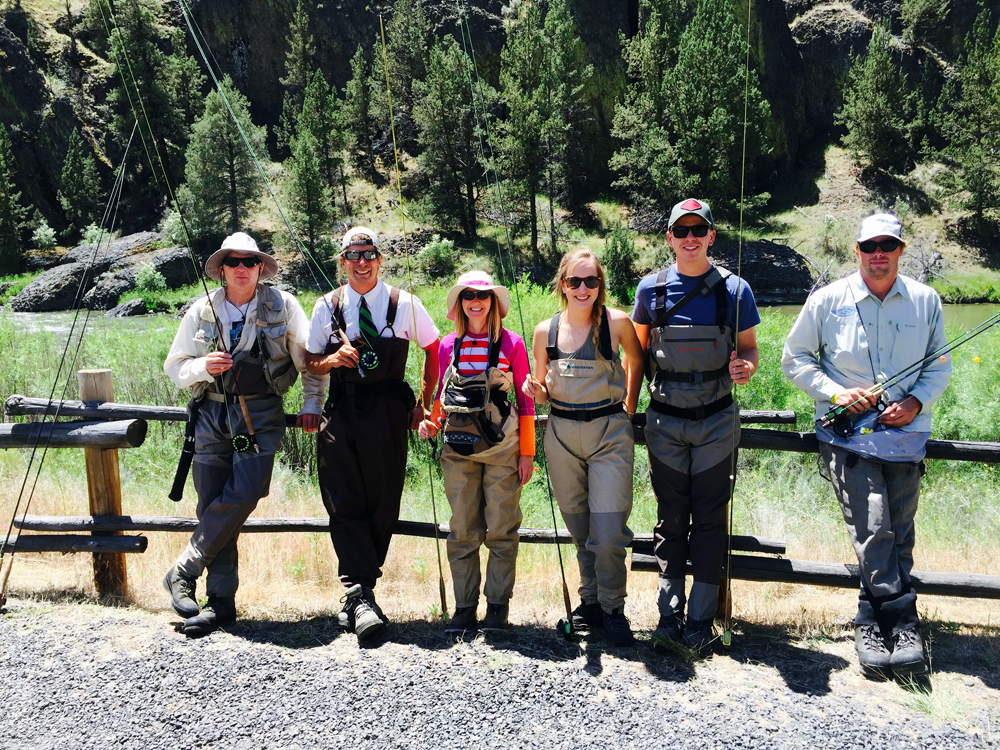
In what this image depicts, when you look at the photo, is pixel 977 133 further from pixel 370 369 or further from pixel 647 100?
pixel 370 369

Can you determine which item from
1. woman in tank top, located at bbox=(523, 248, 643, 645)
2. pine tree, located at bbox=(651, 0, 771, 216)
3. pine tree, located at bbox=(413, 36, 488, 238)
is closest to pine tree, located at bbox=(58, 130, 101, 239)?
pine tree, located at bbox=(413, 36, 488, 238)

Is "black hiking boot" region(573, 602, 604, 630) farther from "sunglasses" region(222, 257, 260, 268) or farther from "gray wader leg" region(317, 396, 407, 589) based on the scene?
"sunglasses" region(222, 257, 260, 268)

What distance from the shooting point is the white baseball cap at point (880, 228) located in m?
3.88

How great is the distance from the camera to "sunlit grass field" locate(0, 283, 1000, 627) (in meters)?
5.05

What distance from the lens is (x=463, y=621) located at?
14.0 feet

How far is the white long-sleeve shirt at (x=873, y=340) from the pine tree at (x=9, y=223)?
165 ft

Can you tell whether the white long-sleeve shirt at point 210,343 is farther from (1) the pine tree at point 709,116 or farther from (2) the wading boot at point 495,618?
(1) the pine tree at point 709,116

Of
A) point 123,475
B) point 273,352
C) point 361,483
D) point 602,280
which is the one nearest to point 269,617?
point 361,483

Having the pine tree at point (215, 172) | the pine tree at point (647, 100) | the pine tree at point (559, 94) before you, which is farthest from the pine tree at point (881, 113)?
the pine tree at point (215, 172)

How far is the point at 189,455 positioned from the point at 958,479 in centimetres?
853

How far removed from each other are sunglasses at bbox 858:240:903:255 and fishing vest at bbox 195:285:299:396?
331cm

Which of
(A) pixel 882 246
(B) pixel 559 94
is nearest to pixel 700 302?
(A) pixel 882 246

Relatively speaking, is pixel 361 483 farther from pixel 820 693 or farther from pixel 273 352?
pixel 820 693

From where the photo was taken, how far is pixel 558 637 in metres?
4.21
